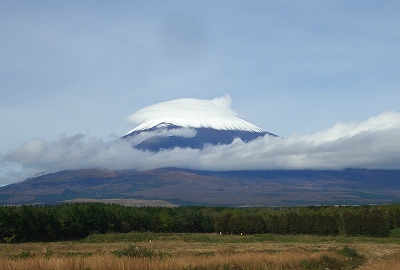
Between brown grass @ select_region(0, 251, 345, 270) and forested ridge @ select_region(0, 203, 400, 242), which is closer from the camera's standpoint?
brown grass @ select_region(0, 251, 345, 270)

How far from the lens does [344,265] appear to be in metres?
25.7

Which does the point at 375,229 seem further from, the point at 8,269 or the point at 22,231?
the point at 8,269

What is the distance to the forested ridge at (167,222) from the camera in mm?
78812

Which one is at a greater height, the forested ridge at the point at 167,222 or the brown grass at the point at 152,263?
the brown grass at the point at 152,263

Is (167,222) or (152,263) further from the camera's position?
(167,222)

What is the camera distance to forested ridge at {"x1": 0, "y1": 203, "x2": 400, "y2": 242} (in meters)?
78.8

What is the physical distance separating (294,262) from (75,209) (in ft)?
237

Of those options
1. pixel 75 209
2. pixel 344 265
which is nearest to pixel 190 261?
pixel 344 265

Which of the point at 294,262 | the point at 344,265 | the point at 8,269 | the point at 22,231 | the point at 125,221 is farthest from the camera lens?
the point at 125,221

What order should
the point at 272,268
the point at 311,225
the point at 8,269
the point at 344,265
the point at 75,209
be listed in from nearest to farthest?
1. the point at 8,269
2. the point at 272,268
3. the point at 344,265
4. the point at 75,209
5. the point at 311,225

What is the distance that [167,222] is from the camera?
111250 millimetres

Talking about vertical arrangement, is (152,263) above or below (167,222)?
above

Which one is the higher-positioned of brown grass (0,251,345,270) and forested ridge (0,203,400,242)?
brown grass (0,251,345,270)

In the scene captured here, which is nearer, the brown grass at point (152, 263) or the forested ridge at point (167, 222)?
the brown grass at point (152, 263)
